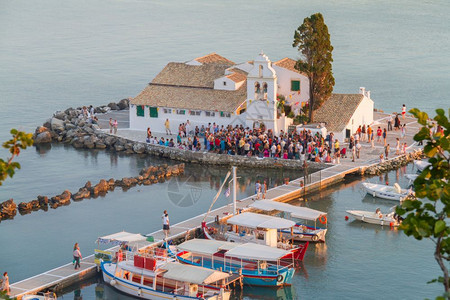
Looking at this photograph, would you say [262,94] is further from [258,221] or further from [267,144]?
[258,221]

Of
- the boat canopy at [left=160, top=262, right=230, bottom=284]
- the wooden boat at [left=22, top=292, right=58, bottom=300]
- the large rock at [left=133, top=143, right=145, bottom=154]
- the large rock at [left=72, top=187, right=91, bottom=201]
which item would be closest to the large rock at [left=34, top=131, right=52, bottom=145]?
the large rock at [left=133, top=143, right=145, bottom=154]

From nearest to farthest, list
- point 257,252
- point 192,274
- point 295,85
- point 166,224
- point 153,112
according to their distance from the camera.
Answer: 1. point 192,274
2. point 257,252
3. point 166,224
4. point 295,85
5. point 153,112

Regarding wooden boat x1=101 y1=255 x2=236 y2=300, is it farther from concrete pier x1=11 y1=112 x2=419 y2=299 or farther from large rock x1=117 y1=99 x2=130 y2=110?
large rock x1=117 y1=99 x2=130 y2=110

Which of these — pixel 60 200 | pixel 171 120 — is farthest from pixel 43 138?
pixel 60 200

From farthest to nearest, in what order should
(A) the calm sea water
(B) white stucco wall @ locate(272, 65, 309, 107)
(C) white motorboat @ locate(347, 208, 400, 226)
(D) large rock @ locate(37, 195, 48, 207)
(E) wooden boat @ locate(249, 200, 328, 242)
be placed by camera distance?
(B) white stucco wall @ locate(272, 65, 309, 107), (D) large rock @ locate(37, 195, 48, 207), (C) white motorboat @ locate(347, 208, 400, 226), (E) wooden boat @ locate(249, 200, 328, 242), (A) the calm sea water

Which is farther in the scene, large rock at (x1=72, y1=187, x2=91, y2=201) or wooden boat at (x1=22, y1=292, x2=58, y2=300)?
large rock at (x1=72, y1=187, x2=91, y2=201)

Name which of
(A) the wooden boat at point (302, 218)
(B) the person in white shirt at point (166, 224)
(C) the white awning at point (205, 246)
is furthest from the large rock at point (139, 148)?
(C) the white awning at point (205, 246)
